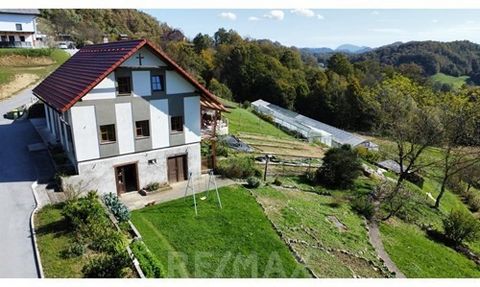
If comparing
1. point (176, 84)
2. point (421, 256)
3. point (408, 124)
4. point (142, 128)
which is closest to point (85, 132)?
point (142, 128)

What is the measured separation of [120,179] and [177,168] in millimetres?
3429

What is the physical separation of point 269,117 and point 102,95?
41.0 m

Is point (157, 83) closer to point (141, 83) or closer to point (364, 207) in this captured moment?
point (141, 83)

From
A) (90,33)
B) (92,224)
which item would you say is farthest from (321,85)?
(92,224)

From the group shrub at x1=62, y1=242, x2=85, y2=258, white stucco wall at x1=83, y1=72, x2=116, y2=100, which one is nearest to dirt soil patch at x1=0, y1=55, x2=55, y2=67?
white stucco wall at x1=83, y1=72, x2=116, y2=100

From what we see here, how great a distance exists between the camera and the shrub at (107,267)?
12.0 meters

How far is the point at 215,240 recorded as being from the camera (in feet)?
53.4

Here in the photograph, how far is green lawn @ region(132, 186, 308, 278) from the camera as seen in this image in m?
14.5

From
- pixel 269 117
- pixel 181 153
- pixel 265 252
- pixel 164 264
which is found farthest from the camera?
pixel 269 117

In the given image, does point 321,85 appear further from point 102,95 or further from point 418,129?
point 102,95

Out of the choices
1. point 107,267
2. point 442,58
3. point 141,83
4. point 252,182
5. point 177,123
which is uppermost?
point 141,83

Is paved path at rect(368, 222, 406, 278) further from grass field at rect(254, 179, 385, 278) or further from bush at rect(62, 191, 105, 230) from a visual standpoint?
bush at rect(62, 191, 105, 230)

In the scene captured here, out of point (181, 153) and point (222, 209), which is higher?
point (181, 153)

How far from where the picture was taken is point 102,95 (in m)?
18.6
